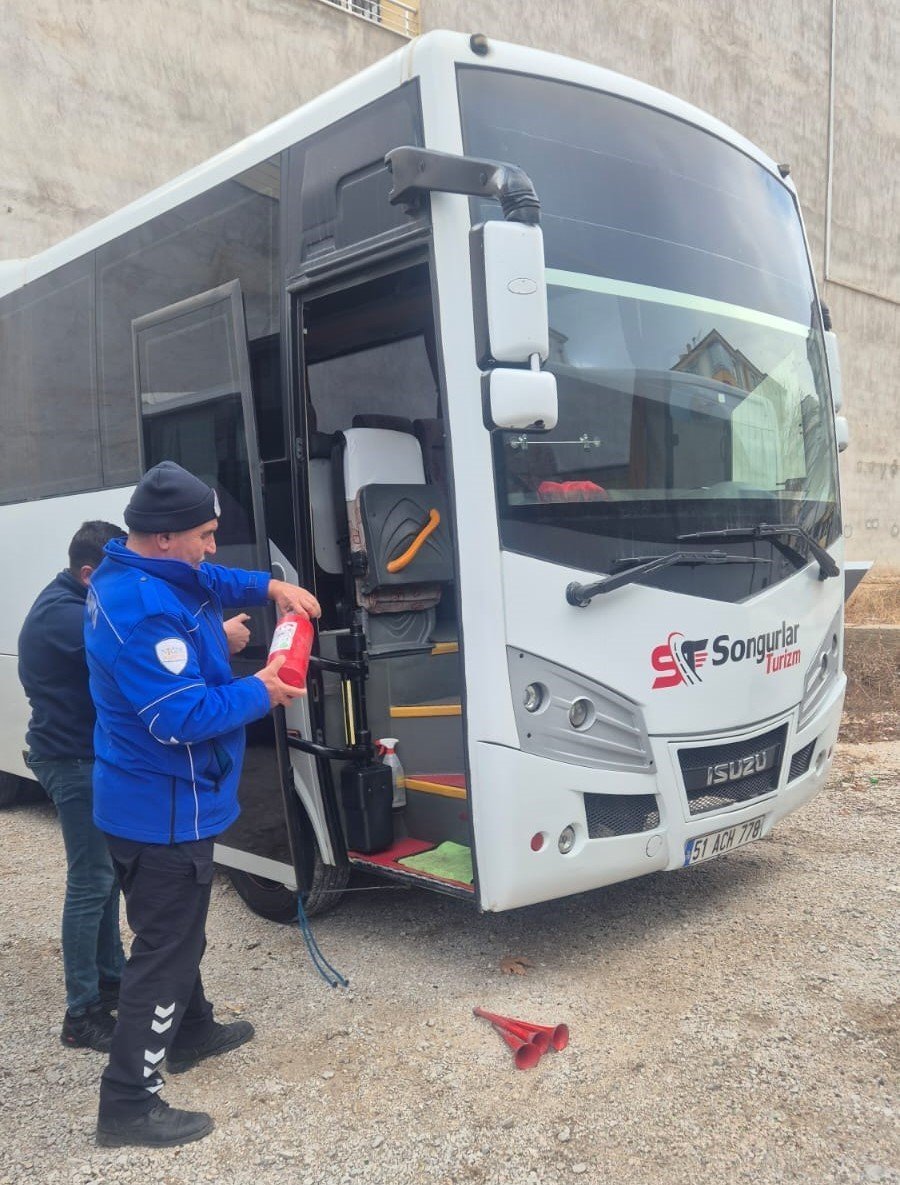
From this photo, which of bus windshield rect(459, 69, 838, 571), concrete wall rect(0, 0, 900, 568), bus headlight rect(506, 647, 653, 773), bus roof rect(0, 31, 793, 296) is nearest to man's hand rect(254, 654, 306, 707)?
bus headlight rect(506, 647, 653, 773)

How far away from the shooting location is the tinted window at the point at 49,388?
566cm

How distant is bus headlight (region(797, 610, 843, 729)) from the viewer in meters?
4.69

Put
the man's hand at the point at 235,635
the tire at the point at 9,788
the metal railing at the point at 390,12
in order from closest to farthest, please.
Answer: the man's hand at the point at 235,635 < the tire at the point at 9,788 < the metal railing at the point at 390,12

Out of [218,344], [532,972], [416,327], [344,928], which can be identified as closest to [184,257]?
[218,344]

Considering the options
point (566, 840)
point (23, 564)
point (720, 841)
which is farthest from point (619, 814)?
point (23, 564)

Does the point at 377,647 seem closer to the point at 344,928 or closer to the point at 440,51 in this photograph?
the point at 344,928

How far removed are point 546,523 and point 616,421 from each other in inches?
19.9

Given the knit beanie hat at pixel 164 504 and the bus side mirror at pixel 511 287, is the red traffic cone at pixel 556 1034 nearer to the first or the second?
the knit beanie hat at pixel 164 504

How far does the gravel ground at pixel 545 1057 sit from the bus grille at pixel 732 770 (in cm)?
60

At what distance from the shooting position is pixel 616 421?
13.1 feet

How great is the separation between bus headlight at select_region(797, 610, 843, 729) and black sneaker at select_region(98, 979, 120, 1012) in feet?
9.59

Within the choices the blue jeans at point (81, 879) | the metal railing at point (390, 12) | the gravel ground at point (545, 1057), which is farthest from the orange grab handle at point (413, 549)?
→ the metal railing at point (390, 12)

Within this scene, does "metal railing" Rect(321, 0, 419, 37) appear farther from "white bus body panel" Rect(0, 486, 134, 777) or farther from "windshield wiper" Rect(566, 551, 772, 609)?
"windshield wiper" Rect(566, 551, 772, 609)

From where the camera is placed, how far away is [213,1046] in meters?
3.67
